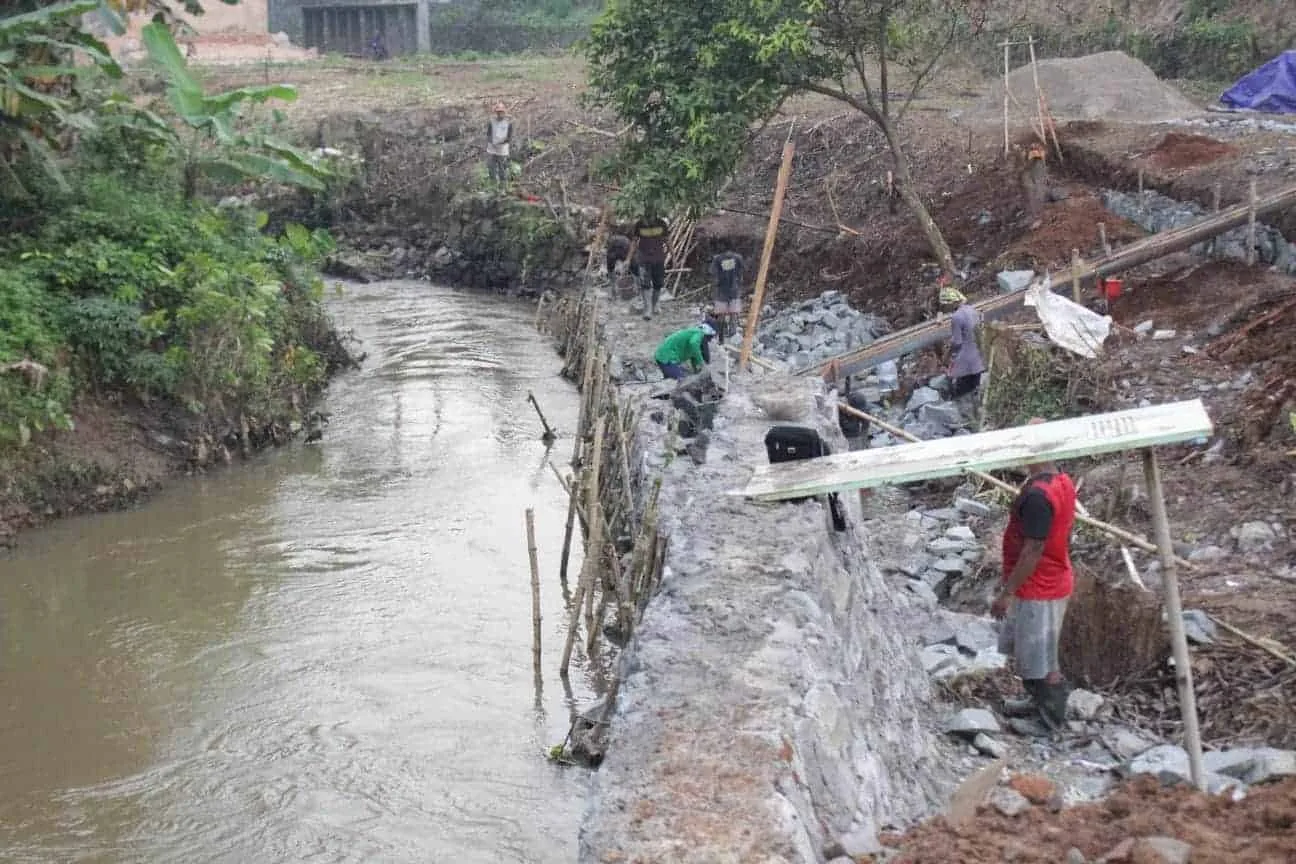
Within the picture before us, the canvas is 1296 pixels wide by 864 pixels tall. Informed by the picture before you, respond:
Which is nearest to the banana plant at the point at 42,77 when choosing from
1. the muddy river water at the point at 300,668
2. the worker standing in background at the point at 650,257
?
the muddy river water at the point at 300,668

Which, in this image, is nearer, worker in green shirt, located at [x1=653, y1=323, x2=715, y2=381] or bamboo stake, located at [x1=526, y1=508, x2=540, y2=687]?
bamboo stake, located at [x1=526, y1=508, x2=540, y2=687]

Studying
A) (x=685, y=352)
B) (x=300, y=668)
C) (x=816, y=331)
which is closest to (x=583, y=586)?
(x=300, y=668)

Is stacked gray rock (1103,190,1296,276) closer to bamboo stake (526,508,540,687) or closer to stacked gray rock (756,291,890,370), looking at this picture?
stacked gray rock (756,291,890,370)

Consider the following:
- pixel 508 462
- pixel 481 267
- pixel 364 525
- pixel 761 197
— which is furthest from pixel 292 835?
pixel 481 267

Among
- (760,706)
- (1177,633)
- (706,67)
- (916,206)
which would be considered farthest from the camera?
(916,206)

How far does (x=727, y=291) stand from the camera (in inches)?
616

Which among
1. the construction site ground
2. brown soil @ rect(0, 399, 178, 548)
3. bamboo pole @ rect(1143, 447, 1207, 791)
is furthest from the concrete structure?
bamboo pole @ rect(1143, 447, 1207, 791)

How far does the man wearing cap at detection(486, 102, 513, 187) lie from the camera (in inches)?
933

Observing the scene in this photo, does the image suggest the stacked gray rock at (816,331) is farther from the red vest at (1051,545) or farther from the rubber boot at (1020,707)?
the red vest at (1051,545)

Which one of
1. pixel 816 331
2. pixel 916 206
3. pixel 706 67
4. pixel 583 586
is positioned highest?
pixel 706 67

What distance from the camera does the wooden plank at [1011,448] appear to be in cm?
544

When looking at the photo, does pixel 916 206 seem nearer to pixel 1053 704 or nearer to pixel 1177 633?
pixel 1053 704

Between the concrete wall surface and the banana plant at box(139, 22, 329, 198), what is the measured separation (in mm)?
6822

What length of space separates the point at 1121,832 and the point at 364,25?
3844cm
